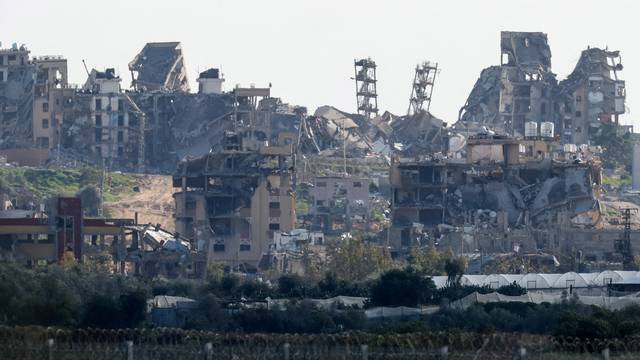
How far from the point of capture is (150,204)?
425 feet

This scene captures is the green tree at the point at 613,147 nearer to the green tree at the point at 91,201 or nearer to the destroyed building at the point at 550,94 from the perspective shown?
the destroyed building at the point at 550,94

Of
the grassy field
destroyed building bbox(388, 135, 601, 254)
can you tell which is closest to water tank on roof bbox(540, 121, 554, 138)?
destroyed building bbox(388, 135, 601, 254)

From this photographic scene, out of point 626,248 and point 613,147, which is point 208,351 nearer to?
point 626,248

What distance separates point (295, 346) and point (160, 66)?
111 metres

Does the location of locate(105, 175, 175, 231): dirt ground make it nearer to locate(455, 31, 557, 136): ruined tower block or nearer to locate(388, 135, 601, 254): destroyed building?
locate(388, 135, 601, 254): destroyed building

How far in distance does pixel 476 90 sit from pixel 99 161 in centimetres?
2716

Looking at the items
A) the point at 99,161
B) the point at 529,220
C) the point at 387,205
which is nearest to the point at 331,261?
the point at 529,220

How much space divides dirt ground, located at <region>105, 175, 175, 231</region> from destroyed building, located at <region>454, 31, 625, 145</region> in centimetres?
2339

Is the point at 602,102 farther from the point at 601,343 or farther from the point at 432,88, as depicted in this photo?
the point at 601,343

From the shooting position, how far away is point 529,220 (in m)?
117

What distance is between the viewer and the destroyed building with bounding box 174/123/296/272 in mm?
116000

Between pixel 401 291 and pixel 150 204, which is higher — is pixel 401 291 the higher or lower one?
the lower one

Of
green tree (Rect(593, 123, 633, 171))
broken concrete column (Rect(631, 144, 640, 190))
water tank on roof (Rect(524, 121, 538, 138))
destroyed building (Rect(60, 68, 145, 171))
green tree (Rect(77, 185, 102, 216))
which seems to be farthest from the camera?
green tree (Rect(593, 123, 633, 171))

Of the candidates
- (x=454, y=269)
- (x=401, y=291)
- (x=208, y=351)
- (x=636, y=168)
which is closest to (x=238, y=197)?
(x=636, y=168)
